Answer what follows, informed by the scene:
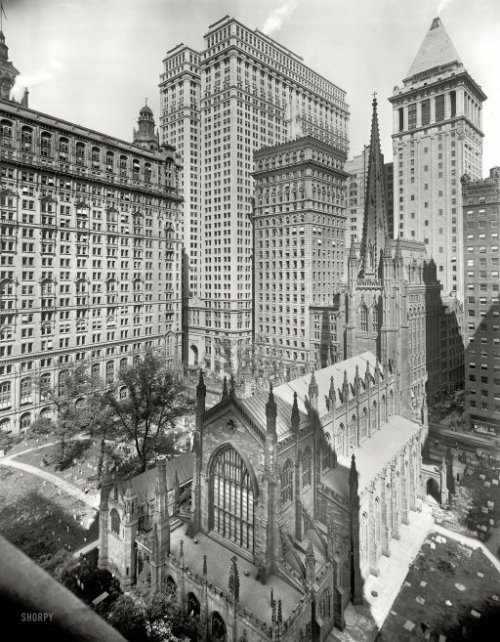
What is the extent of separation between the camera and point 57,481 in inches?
Result: 2327

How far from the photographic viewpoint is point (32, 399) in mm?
79875

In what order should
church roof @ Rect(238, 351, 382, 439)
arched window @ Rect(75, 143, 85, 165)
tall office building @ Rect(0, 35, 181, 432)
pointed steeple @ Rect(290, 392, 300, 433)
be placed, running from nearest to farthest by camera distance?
pointed steeple @ Rect(290, 392, 300, 433), church roof @ Rect(238, 351, 382, 439), tall office building @ Rect(0, 35, 181, 432), arched window @ Rect(75, 143, 85, 165)

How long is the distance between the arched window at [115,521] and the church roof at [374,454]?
20775 mm

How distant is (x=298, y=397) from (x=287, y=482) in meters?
10.6

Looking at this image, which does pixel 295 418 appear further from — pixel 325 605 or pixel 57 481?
pixel 57 481

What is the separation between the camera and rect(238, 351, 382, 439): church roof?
37.9 metres

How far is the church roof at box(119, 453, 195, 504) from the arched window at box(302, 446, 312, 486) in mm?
12858

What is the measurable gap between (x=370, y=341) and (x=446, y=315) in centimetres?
4015

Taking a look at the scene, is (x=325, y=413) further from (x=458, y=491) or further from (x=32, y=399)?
(x=32, y=399)

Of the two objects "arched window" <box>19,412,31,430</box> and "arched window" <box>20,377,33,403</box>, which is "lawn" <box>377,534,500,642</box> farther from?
"arched window" <box>20,377,33,403</box>

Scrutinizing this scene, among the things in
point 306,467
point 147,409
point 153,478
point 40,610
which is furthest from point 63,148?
point 40,610

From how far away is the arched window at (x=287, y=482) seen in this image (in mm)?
36219

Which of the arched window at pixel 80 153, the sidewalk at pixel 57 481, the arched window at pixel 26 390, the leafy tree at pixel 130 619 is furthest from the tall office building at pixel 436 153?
the leafy tree at pixel 130 619

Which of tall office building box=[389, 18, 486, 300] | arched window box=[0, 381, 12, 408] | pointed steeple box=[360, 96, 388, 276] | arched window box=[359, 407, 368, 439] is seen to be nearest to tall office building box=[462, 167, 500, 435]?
pointed steeple box=[360, 96, 388, 276]
